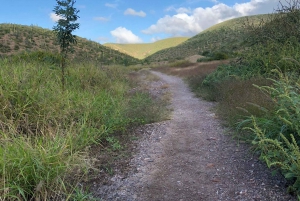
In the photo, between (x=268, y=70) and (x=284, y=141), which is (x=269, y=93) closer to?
(x=284, y=141)

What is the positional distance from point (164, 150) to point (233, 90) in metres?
3.51

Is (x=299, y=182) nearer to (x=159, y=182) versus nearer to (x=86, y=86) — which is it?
(x=159, y=182)

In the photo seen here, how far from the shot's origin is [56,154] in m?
3.07

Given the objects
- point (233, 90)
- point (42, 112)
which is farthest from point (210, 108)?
point (42, 112)

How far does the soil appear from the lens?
3.05 metres

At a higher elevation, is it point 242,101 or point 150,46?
point 150,46

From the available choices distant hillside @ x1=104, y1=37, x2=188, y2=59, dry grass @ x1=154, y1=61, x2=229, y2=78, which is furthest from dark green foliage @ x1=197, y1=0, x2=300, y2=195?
distant hillside @ x1=104, y1=37, x2=188, y2=59

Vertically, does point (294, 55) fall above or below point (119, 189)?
above

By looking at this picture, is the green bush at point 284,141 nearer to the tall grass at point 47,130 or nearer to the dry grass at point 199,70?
the tall grass at point 47,130

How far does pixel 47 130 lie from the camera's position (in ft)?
13.8

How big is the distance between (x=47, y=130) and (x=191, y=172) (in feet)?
7.43

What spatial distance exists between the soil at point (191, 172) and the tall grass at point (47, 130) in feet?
1.62

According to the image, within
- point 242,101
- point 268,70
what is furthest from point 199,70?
point 242,101

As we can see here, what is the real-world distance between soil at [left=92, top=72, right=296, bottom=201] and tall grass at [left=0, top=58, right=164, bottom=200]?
49cm
